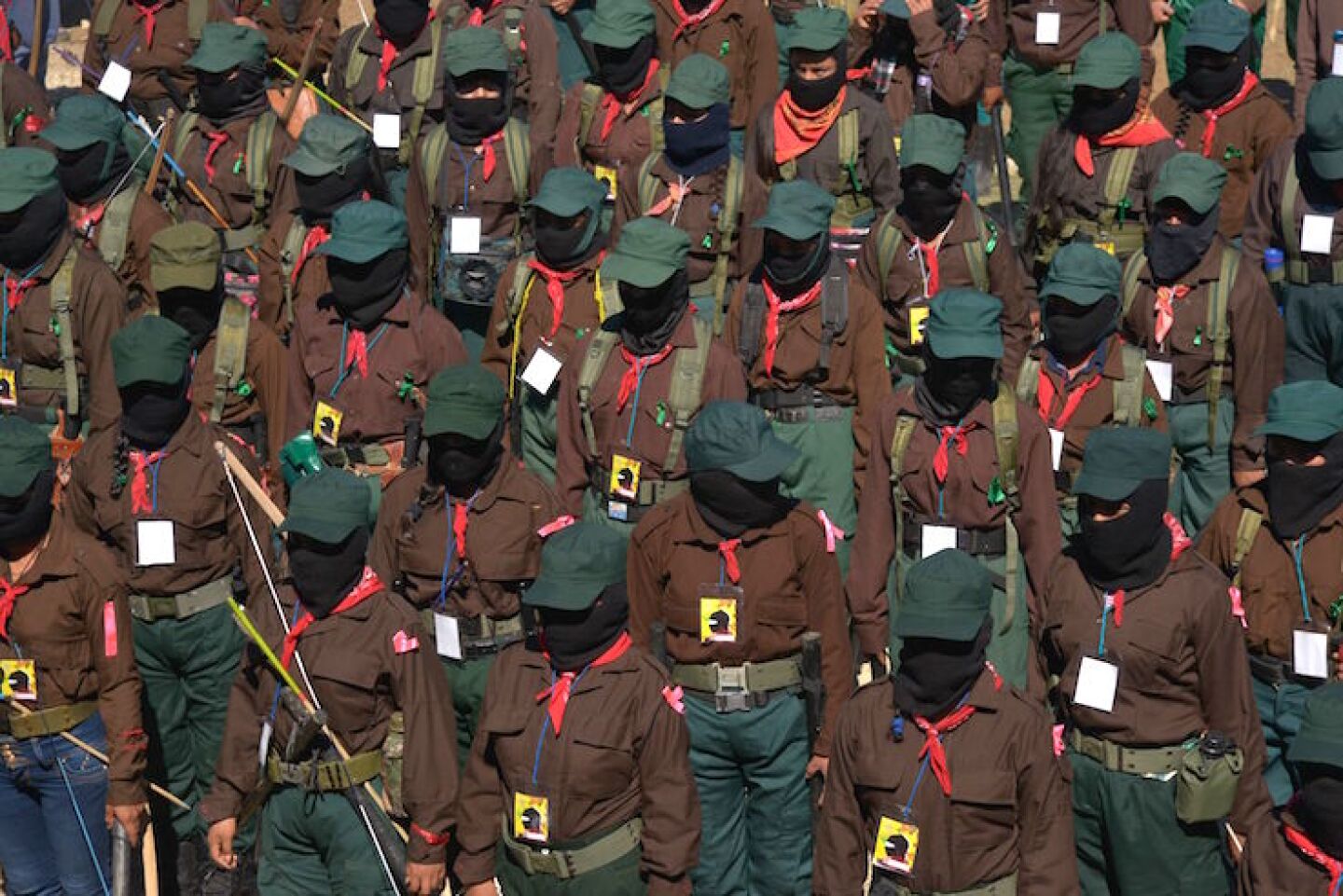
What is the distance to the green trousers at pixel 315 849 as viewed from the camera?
11234mm

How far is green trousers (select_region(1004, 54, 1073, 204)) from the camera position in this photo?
17.9 metres

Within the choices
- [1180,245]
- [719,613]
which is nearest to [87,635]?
[719,613]

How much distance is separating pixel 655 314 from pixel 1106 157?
368 cm

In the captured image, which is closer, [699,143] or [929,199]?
[929,199]

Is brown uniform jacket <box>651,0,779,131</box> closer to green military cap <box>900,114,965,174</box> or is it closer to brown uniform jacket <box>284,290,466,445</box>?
green military cap <box>900,114,965,174</box>

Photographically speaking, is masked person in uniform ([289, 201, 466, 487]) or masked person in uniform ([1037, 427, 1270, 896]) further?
masked person in uniform ([289, 201, 466, 487])

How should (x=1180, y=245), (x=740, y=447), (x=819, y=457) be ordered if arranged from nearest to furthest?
1. (x=740, y=447)
2. (x=819, y=457)
3. (x=1180, y=245)

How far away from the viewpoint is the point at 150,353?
12.8 m

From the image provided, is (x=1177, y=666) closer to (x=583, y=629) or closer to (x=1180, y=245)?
(x=583, y=629)

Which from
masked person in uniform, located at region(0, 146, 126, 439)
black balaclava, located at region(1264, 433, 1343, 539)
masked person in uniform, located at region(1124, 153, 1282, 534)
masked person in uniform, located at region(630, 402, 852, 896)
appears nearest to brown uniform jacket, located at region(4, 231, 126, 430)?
masked person in uniform, located at region(0, 146, 126, 439)

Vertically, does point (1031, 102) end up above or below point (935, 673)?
above

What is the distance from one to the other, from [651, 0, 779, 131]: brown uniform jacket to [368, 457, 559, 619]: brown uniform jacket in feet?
18.2

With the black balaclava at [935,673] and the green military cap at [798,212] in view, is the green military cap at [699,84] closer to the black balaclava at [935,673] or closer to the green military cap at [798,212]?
the green military cap at [798,212]

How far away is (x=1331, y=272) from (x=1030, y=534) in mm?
3505
